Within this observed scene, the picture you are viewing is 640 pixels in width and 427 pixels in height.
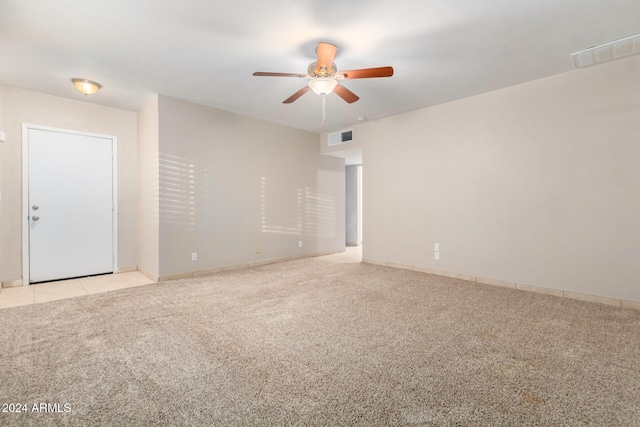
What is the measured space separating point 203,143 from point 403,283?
135 inches

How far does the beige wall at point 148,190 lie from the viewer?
4.03 metres

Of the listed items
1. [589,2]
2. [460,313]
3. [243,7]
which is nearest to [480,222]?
[460,313]

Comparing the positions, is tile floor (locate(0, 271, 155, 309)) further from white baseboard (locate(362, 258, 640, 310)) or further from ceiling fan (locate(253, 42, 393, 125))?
white baseboard (locate(362, 258, 640, 310))

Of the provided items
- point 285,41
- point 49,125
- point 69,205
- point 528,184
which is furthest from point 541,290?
point 49,125

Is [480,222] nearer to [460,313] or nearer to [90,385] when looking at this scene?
[460,313]

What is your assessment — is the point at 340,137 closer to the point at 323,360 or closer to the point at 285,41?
the point at 285,41

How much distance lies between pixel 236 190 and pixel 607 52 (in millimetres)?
4626

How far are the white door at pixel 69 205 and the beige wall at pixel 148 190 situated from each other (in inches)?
15.3

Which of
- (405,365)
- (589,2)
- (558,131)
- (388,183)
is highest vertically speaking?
(589,2)

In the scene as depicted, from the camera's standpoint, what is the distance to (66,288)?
3.69 metres

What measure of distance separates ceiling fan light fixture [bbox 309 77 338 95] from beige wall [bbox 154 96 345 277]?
2.31 meters

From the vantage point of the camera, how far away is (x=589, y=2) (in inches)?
83.5

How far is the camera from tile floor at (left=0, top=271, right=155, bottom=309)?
3.24m

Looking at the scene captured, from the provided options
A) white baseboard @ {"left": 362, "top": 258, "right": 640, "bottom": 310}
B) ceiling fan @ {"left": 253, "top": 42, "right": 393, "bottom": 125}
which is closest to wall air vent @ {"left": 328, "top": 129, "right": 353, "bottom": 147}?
white baseboard @ {"left": 362, "top": 258, "right": 640, "bottom": 310}
